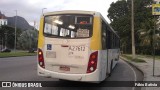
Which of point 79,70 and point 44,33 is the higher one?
point 44,33

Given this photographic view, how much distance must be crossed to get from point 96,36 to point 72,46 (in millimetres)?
900

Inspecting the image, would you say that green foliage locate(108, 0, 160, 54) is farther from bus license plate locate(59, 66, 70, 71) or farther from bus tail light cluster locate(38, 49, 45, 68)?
bus license plate locate(59, 66, 70, 71)

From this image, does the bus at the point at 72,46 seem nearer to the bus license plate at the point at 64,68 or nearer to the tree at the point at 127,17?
the bus license plate at the point at 64,68

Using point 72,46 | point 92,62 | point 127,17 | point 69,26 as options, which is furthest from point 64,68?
point 127,17

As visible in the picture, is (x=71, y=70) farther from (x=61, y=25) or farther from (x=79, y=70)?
(x=61, y=25)

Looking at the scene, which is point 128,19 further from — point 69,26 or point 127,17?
point 69,26

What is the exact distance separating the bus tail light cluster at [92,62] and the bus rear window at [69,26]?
70cm

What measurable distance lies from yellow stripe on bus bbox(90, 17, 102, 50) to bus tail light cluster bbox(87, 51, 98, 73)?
0.23 metres

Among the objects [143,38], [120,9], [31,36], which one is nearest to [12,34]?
[31,36]

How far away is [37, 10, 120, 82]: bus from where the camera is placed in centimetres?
1057

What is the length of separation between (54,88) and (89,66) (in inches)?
67.4

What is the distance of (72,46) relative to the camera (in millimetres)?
10734

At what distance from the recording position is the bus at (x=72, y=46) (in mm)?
10570

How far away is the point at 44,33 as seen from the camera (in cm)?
1143
